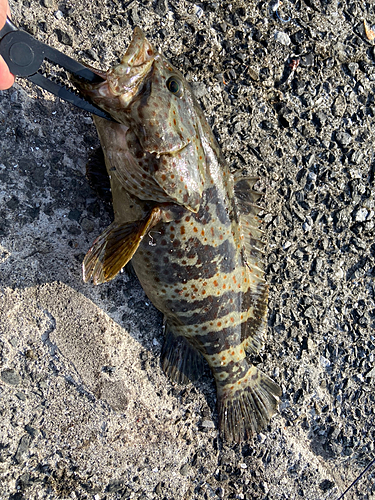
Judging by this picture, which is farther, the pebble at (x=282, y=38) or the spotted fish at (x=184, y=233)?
the pebble at (x=282, y=38)

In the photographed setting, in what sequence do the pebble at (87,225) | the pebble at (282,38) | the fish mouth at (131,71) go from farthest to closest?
the pebble at (282,38) → the pebble at (87,225) → the fish mouth at (131,71)

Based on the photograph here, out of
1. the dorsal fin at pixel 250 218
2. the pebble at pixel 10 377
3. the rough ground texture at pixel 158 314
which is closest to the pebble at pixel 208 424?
the rough ground texture at pixel 158 314

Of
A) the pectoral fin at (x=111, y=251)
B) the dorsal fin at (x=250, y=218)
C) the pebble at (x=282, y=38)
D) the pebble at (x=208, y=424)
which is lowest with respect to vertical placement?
the pebble at (x=208, y=424)

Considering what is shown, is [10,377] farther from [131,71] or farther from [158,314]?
[131,71]

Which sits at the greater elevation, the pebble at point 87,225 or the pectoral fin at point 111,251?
the pectoral fin at point 111,251

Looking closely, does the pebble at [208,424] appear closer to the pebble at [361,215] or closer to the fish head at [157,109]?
the fish head at [157,109]

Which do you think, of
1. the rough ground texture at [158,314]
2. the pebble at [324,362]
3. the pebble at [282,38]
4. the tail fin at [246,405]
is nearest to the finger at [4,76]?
the rough ground texture at [158,314]

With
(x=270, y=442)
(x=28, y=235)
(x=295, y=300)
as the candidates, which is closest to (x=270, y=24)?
(x=295, y=300)

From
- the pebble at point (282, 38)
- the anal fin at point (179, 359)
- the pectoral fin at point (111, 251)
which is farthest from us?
the pebble at point (282, 38)

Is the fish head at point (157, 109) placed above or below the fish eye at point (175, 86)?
below

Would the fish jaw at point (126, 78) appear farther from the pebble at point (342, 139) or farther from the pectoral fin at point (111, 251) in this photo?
the pebble at point (342, 139)
